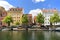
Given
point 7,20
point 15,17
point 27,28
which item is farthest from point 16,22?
point 27,28

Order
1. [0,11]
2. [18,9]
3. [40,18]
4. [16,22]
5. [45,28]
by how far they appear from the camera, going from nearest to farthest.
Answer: [45,28] < [40,18] < [16,22] < [18,9] < [0,11]

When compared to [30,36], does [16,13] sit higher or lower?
higher

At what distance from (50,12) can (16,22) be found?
1090 cm

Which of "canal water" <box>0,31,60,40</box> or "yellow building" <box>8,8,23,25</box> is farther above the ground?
"yellow building" <box>8,8,23,25</box>

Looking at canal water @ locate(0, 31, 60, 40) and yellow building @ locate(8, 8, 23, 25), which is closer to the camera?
canal water @ locate(0, 31, 60, 40)

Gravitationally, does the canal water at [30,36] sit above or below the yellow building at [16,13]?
below

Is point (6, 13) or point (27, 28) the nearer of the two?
point (27, 28)

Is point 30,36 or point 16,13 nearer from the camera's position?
point 30,36

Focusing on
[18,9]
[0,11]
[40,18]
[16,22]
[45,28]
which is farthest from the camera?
[0,11]

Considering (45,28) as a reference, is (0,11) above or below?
above

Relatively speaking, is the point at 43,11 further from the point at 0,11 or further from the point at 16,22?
the point at 0,11

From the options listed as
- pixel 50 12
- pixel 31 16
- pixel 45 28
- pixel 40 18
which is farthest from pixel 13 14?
pixel 45 28

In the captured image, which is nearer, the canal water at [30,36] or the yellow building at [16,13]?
the canal water at [30,36]

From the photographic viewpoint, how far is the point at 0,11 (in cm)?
6831
